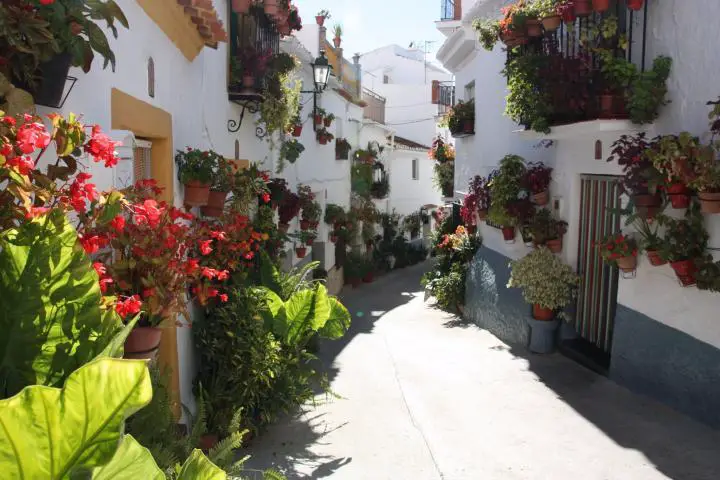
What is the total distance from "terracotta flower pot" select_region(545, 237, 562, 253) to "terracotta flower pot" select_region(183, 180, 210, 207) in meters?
5.21

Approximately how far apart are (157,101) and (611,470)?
15.3ft

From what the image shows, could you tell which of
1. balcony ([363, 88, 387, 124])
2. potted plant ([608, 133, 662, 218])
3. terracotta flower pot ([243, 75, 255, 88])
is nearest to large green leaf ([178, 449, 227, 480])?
potted plant ([608, 133, 662, 218])

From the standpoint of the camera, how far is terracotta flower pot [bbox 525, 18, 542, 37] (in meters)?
8.95

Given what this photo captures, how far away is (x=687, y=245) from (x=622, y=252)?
97 centimetres

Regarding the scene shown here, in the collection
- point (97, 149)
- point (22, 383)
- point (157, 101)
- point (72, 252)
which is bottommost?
point (22, 383)

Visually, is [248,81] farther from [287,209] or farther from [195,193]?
[287,209]

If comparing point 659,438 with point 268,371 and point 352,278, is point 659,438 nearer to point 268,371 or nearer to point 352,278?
point 268,371

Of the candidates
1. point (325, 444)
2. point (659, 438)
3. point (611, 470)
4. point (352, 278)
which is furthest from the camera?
point (352, 278)

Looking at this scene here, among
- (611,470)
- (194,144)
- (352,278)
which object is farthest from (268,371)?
(352,278)

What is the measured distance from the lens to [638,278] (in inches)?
301

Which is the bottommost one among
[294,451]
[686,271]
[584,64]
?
[294,451]

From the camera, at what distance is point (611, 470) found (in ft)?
19.7

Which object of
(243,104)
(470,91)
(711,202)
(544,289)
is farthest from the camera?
(470,91)

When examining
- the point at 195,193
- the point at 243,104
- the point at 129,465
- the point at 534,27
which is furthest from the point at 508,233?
the point at 129,465
